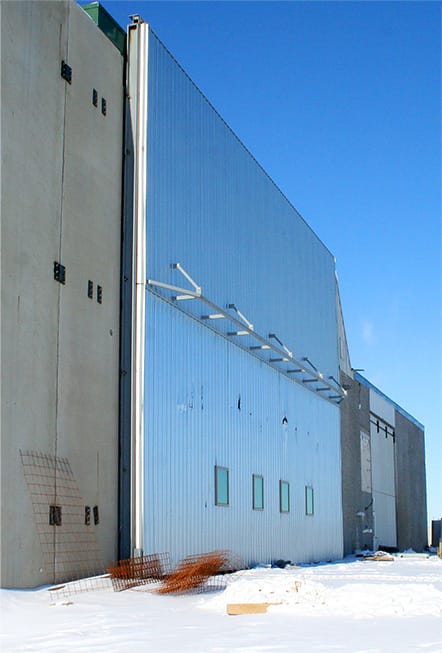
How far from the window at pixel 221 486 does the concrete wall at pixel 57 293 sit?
4.92m

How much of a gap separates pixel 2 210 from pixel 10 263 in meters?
0.84

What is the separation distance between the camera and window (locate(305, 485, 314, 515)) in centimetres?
2959

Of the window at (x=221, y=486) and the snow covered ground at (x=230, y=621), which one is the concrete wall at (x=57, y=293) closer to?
the snow covered ground at (x=230, y=621)

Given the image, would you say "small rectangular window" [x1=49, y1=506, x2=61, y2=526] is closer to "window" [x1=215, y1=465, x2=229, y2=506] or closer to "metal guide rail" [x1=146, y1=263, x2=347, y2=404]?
"metal guide rail" [x1=146, y1=263, x2=347, y2=404]

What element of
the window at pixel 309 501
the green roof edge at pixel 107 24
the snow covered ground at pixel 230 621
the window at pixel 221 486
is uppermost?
the green roof edge at pixel 107 24

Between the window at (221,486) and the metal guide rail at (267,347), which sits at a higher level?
the metal guide rail at (267,347)

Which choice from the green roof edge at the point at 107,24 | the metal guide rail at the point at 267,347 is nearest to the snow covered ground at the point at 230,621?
the metal guide rail at the point at 267,347

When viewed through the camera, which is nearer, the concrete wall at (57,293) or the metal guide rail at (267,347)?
the concrete wall at (57,293)

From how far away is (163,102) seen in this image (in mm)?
20000

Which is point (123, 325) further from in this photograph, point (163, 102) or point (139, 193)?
point (163, 102)

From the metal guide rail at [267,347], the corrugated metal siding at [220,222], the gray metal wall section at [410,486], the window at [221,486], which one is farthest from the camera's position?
the gray metal wall section at [410,486]

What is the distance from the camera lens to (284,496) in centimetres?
2717

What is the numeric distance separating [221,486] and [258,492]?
3.11m

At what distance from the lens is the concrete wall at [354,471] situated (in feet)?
119
